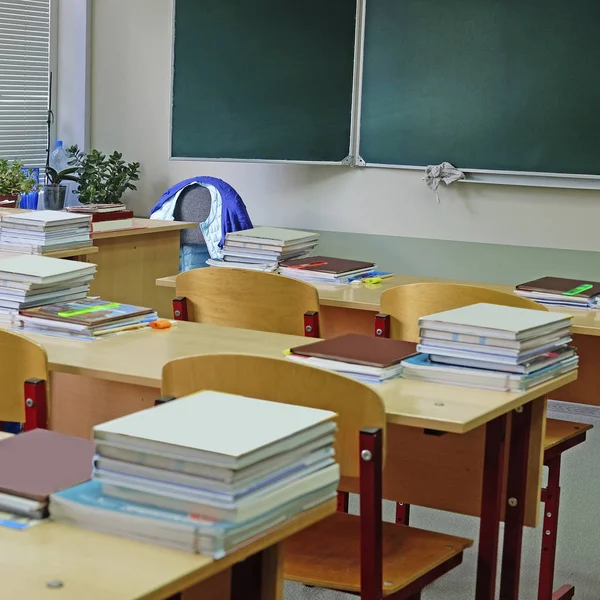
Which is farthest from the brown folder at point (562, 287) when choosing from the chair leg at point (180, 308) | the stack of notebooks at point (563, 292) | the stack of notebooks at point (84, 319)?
the stack of notebooks at point (84, 319)

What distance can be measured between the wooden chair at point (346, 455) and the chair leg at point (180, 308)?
1.25 m

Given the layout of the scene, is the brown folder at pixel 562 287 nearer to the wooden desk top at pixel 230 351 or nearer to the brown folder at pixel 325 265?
the brown folder at pixel 325 265

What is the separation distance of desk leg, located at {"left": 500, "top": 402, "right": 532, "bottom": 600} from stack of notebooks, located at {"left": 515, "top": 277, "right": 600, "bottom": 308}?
3.82 feet

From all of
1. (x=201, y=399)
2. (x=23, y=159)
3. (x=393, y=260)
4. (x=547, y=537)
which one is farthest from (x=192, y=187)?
(x=201, y=399)

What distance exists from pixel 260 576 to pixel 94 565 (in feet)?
0.93

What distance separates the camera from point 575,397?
321 centimetres

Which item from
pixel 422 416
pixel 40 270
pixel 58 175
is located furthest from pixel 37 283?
pixel 58 175

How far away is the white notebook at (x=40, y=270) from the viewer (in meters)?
2.83

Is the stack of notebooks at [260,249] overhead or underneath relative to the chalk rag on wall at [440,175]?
underneath

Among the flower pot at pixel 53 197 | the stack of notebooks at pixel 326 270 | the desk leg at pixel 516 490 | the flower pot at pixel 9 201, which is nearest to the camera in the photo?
the desk leg at pixel 516 490

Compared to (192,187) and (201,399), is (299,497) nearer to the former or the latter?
(201,399)

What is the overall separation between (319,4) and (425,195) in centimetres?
111

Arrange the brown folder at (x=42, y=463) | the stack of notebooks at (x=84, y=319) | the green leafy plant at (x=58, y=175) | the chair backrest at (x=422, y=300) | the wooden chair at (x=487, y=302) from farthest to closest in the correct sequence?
the green leafy plant at (x=58, y=175) < the chair backrest at (x=422, y=300) < the wooden chair at (x=487, y=302) < the stack of notebooks at (x=84, y=319) < the brown folder at (x=42, y=463)

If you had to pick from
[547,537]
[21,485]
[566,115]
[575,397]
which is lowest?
[547,537]
